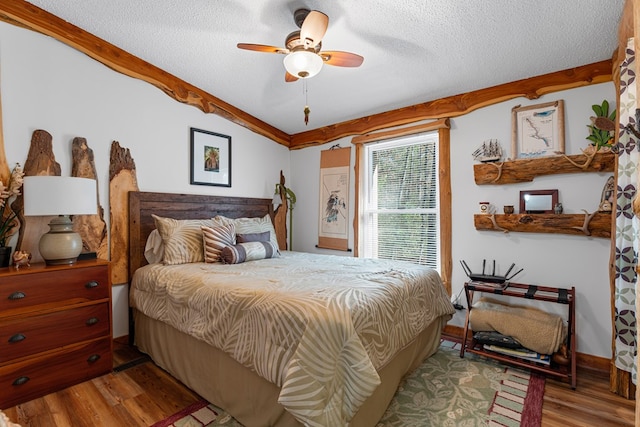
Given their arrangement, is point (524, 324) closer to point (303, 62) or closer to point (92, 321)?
point (303, 62)

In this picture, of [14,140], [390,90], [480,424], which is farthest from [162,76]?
[480,424]

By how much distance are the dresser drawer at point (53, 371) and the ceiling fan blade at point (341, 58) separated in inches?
104

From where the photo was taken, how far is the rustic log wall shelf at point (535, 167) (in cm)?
223

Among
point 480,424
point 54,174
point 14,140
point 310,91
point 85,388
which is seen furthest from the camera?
point 310,91

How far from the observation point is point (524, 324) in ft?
7.30

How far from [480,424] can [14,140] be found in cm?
364

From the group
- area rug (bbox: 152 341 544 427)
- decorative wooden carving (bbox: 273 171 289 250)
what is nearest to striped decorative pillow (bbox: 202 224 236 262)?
area rug (bbox: 152 341 544 427)

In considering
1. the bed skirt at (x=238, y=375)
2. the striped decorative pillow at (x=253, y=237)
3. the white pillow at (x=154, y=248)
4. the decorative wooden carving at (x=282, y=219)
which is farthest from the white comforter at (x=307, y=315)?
the decorative wooden carving at (x=282, y=219)

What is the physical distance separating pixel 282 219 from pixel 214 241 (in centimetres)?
167

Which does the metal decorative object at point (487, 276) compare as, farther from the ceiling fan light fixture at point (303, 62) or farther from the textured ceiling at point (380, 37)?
the ceiling fan light fixture at point (303, 62)

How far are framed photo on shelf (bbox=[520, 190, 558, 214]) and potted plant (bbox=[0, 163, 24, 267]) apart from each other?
3.96 meters

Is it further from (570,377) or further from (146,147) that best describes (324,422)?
(146,147)

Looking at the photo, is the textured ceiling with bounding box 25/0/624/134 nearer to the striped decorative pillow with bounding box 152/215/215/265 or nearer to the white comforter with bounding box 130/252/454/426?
the striped decorative pillow with bounding box 152/215/215/265

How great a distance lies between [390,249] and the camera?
11.5 ft
